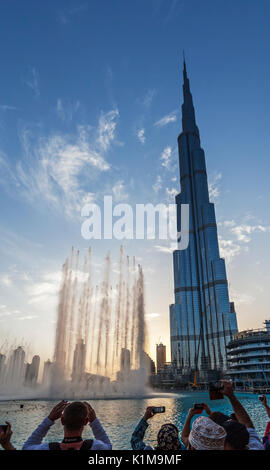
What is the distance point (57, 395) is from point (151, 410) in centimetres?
9486

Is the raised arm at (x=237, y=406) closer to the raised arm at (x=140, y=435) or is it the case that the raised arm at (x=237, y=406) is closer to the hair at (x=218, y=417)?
the hair at (x=218, y=417)

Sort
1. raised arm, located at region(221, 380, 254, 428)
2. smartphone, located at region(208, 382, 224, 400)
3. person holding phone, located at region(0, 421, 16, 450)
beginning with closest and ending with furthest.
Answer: person holding phone, located at region(0, 421, 16, 450) < raised arm, located at region(221, 380, 254, 428) < smartphone, located at region(208, 382, 224, 400)

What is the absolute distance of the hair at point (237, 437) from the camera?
143 inches

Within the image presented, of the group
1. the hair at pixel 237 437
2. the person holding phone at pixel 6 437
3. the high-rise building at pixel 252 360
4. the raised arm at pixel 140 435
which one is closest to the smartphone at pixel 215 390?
the raised arm at pixel 140 435

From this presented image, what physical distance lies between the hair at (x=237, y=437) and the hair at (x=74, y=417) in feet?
6.42

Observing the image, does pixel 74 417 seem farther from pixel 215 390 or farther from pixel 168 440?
pixel 215 390

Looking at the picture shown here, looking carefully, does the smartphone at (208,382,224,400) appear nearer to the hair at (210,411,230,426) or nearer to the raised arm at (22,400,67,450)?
the hair at (210,411,230,426)

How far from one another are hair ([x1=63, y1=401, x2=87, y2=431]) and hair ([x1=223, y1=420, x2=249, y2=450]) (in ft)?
6.42

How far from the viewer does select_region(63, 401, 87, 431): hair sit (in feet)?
12.5

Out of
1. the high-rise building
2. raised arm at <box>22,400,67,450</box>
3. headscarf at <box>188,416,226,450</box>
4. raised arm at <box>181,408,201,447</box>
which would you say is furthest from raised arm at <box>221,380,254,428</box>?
the high-rise building

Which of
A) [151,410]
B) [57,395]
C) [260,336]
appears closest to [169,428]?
[151,410]

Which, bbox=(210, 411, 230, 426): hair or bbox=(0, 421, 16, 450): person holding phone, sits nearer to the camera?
bbox=(0, 421, 16, 450): person holding phone
